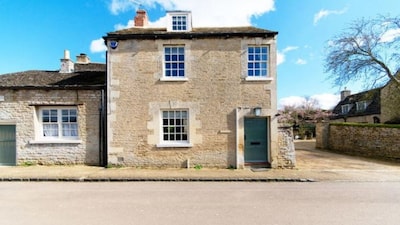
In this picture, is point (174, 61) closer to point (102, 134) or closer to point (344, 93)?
point (102, 134)

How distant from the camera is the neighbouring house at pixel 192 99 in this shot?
11.2 metres

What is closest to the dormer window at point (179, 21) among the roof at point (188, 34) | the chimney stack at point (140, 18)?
the roof at point (188, 34)

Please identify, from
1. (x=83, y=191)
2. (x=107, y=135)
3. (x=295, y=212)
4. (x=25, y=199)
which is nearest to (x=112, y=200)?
(x=83, y=191)

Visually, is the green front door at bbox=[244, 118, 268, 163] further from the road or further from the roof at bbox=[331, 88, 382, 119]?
the roof at bbox=[331, 88, 382, 119]

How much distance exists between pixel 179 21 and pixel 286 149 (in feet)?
28.0

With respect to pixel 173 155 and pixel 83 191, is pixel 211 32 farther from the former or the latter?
pixel 83 191

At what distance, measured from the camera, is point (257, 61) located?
37.9ft

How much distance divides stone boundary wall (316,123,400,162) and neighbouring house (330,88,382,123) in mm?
8378

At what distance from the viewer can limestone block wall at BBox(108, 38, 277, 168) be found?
11.2 metres

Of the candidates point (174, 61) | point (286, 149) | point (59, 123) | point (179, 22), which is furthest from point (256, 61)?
point (59, 123)

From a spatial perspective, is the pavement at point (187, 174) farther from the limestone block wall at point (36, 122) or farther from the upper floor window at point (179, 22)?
the upper floor window at point (179, 22)

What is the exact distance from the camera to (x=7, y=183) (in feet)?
27.6

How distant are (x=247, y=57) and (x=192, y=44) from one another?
2840 millimetres

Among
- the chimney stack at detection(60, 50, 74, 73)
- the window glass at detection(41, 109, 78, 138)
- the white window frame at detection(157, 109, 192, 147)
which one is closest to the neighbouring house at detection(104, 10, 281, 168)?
the white window frame at detection(157, 109, 192, 147)
